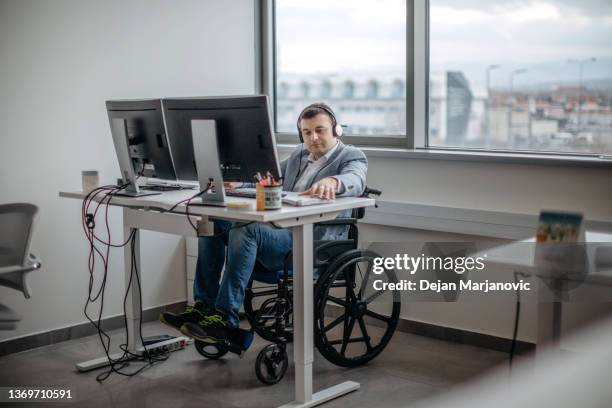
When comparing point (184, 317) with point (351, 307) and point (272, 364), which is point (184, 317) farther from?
point (351, 307)

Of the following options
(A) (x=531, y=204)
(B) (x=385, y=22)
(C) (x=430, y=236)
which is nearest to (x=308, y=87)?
(B) (x=385, y=22)

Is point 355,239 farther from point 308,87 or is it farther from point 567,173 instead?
point 308,87

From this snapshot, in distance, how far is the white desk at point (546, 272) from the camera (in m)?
2.15

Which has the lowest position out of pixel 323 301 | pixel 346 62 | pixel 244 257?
pixel 323 301

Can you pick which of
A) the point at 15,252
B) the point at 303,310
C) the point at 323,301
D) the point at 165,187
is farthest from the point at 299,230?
the point at 15,252

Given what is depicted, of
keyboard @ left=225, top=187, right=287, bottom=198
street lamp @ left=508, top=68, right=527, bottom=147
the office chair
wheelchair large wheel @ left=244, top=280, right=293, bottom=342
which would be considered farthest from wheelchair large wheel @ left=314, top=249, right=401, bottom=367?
the office chair

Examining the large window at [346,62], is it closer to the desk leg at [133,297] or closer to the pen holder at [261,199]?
the desk leg at [133,297]

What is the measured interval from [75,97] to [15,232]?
4.64ft

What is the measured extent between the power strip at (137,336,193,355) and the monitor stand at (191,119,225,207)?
101 cm

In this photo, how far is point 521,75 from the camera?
373cm

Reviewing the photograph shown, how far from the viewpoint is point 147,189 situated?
353 cm

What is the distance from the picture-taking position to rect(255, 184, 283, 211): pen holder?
112 inches

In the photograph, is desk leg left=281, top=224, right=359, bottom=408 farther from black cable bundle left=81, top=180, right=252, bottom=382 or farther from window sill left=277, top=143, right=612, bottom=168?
window sill left=277, top=143, right=612, bottom=168

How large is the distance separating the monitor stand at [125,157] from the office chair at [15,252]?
60 cm
